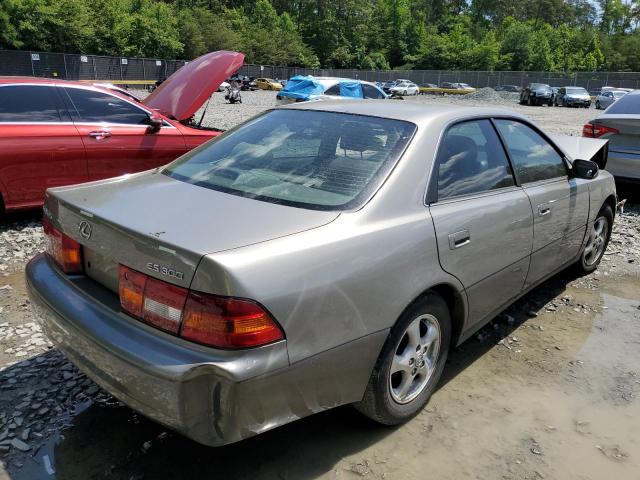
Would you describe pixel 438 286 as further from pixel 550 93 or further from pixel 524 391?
pixel 550 93

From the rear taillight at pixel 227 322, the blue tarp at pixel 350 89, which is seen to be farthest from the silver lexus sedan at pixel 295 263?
the blue tarp at pixel 350 89

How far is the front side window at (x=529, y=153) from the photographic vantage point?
136 inches

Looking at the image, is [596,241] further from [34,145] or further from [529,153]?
[34,145]

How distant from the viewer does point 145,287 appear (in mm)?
2076

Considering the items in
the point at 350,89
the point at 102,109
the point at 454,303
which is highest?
the point at 350,89

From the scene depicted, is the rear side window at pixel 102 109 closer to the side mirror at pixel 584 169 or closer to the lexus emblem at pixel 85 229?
the lexus emblem at pixel 85 229

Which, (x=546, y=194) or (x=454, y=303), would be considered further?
(x=546, y=194)

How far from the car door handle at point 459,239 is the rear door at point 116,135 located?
14.1 feet

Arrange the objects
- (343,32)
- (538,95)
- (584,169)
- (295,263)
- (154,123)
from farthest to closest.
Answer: (343,32)
(538,95)
(154,123)
(584,169)
(295,263)

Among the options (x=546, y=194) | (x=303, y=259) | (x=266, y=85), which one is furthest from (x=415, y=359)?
(x=266, y=85)

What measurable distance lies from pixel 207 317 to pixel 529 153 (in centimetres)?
263

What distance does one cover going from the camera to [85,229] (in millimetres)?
2385

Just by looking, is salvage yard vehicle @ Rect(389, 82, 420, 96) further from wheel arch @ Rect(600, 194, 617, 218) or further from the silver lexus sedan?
the silver lexus sedan

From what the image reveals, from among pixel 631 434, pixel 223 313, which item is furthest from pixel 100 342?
pixel 631 434
